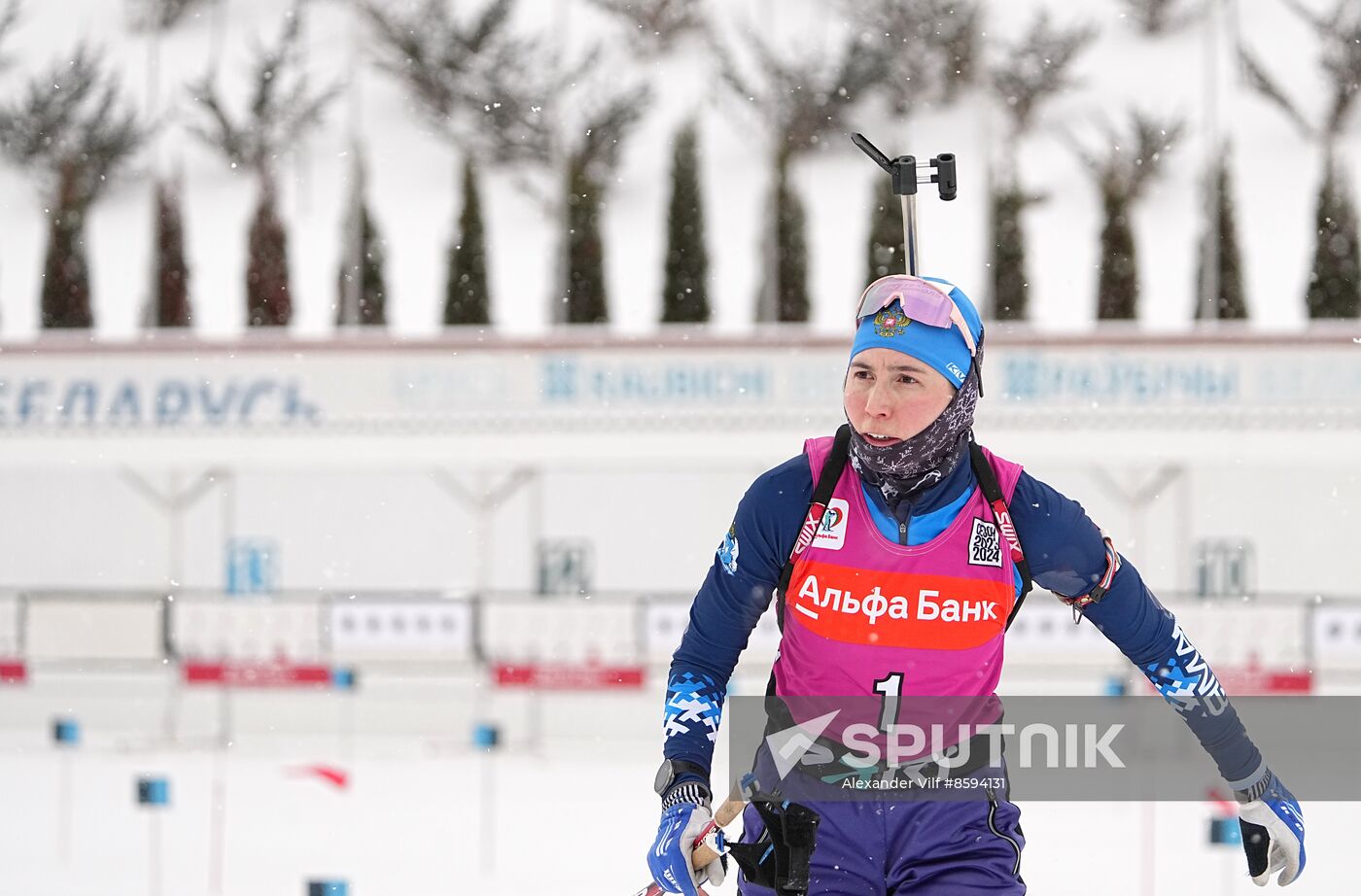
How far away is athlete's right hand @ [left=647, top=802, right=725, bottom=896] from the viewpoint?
2.79 m

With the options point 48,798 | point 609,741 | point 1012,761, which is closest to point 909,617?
point 1012,761

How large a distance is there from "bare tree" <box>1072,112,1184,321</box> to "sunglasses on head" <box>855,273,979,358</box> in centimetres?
1024

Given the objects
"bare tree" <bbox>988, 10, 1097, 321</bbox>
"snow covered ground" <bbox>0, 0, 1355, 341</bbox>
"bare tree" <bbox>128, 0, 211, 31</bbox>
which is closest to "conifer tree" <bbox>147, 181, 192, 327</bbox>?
"snow covered ground" <bbox>0, 0, 1355, 341</bbox>

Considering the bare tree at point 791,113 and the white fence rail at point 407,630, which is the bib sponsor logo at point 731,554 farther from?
the bare tree at point 791,113

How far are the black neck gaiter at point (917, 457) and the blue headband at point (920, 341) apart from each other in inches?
1.9

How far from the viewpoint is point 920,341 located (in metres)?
2.89

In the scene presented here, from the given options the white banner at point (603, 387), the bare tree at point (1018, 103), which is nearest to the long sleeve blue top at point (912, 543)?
the white banner at point (603, 387)

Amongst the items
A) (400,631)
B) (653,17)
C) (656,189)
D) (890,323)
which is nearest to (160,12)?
(653,17)

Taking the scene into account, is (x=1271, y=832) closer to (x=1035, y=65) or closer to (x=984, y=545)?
(x=984, y=545)

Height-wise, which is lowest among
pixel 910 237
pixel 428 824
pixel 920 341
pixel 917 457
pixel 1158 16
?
pixel 428 824

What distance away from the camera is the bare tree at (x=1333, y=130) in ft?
40.7

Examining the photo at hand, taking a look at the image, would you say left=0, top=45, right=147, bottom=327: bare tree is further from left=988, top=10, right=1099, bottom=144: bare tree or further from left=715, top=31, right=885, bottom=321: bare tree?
left=988, top=10, right=1099, bottom=144: bare tree

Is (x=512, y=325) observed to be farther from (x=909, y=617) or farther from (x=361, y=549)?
(x=909, y=617)

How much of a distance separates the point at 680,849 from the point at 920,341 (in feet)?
3.42
